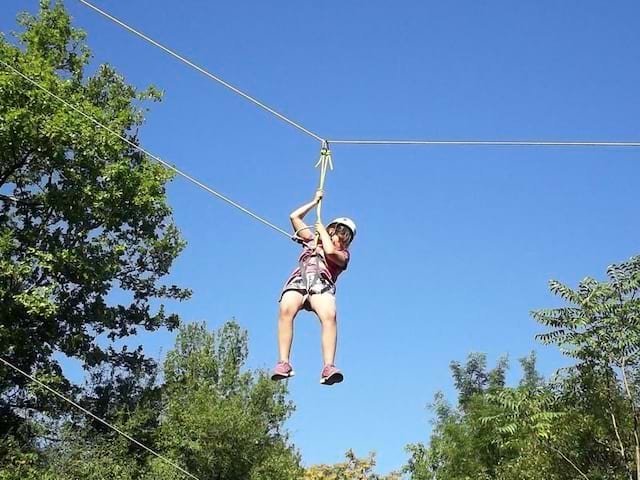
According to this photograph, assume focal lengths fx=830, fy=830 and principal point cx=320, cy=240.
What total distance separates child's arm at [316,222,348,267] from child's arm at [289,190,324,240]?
217 mm

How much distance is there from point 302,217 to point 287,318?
0.92 metres

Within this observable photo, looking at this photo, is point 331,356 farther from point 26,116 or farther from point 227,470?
point 227,470

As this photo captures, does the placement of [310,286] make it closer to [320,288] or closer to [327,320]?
[320,288]

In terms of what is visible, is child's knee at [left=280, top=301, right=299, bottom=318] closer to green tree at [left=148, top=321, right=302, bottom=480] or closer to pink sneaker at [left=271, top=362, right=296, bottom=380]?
pink sneaker at [left=271, top=362, right=296, bottom=380]

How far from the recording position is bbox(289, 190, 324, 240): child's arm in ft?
19.1

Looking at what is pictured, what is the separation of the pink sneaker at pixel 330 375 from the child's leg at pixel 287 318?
27 centimetres

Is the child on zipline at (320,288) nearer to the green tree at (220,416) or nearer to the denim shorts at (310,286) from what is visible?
the denim shorts at (310,286)

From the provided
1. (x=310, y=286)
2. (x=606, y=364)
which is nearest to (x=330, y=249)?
(x=310, y=286)

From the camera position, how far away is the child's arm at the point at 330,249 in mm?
5531

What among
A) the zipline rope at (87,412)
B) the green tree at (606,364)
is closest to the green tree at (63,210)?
the zipline rope at (87,412)

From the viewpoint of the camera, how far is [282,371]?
16.8ft

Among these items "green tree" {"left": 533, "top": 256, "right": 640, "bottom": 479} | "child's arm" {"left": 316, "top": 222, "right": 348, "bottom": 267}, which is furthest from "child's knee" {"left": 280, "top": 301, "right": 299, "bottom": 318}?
"green tree" {"left": 533, "top": 256, "right": 640, "bottom": 479}

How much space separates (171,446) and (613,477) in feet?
33.1

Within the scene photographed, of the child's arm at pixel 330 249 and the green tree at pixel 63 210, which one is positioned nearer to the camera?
the child's arm at pixel 330 249
